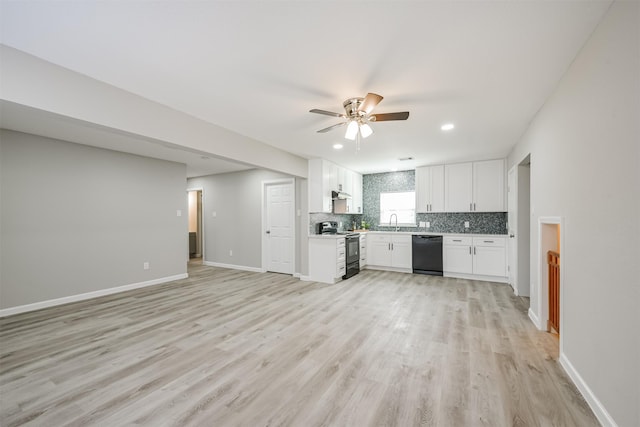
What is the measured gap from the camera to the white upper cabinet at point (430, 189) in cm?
593

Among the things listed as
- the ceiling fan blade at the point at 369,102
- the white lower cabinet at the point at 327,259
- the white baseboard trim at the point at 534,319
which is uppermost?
the ceiling fan blade at the point at 369,102

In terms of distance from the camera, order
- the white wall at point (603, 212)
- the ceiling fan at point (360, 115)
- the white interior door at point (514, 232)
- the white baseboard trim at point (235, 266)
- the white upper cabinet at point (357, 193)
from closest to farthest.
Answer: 1. the white wall at point (603, 212)
2. the ceiling fan at point (360, 115)
3. the white interior door at point (514, 232)
4. the white baseboard trim at point (235, 266)
5. the white upper cabinet at point (357, 193)

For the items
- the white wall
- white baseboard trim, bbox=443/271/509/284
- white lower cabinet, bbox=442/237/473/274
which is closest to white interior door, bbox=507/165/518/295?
white baseboard trim, bbox=443/271/509/284

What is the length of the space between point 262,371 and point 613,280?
247 cm

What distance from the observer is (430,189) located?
6.05 m

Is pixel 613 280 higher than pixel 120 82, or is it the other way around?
pixel 120 82

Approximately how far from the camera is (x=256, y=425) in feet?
5.34

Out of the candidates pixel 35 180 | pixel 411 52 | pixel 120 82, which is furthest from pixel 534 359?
pixel 35 180

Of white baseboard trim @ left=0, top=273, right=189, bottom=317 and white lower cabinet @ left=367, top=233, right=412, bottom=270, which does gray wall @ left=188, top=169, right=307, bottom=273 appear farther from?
white lower cabinet @ left=367, top=233, right=412, bottom=270

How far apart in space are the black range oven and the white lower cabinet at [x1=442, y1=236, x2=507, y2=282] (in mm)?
1839

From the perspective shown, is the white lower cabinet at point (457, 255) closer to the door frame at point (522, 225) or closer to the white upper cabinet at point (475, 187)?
the white upper cabinet at point (475, 187)

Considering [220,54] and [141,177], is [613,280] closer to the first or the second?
[220,54]

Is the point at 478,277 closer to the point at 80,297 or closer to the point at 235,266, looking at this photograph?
the point at 235,266

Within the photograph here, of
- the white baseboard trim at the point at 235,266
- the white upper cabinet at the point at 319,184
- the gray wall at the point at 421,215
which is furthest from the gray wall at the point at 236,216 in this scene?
the gray wall at the point at 421,215
